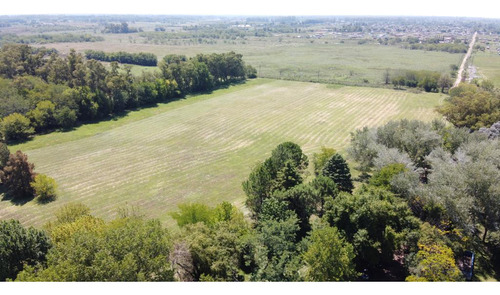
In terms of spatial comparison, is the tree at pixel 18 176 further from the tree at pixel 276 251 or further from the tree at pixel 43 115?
the tree at pixel 276 251

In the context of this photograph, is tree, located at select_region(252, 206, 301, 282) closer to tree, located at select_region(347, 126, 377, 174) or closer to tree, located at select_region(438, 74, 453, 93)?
tree, located at select_region(347, 126, 377, 174)

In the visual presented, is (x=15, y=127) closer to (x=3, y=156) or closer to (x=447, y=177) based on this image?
(x=3, y=156)

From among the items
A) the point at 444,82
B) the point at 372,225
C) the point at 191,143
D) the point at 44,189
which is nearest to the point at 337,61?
the point at 444,82

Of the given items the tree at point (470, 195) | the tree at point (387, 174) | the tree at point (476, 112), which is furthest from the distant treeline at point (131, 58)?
the tree at point (470, 195)

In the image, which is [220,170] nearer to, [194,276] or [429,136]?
[194,276]

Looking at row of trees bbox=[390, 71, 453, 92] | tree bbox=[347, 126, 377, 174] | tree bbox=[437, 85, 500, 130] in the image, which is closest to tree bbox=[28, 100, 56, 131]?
tree bbox=[347, 126, 377, 174]
